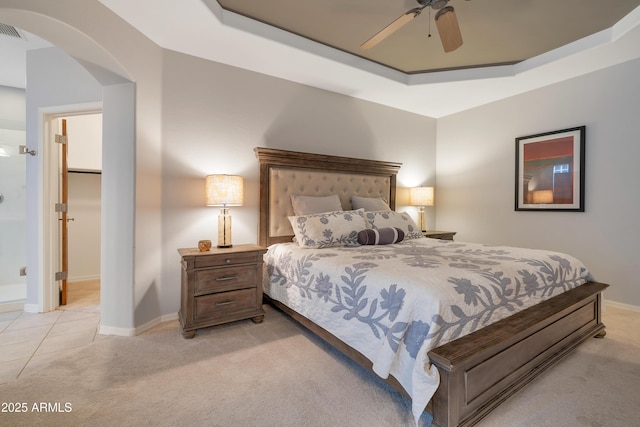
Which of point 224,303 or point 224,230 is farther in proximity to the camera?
point 224,230

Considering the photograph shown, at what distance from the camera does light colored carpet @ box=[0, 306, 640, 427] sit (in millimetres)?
1460

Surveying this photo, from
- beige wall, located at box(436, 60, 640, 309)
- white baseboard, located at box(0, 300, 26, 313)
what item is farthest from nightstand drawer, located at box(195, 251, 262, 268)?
beige wall, located at box(436, 60, 640, 309)

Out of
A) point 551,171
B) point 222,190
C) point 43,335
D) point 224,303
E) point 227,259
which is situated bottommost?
point 43,335

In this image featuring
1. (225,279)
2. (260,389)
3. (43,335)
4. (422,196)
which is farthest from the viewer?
(422,196)

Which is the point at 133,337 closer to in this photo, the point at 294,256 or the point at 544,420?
→ the point at 294,256

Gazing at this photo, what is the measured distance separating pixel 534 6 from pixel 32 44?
4736mm

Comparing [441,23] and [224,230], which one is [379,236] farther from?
[441,23]

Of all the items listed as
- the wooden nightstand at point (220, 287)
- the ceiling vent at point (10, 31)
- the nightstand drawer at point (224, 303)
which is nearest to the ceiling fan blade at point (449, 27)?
the wooden nightstand at point (220, 287)

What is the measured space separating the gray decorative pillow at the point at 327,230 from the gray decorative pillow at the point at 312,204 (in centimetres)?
30

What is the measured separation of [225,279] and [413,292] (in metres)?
1.66

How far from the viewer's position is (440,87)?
3660 mm

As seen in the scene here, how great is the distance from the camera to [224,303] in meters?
2.50

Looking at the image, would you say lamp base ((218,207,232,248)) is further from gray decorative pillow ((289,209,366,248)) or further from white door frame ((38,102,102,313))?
white door frame ((38,102,102,313))

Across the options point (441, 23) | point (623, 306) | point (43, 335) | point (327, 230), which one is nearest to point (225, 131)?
point (327, 230)
